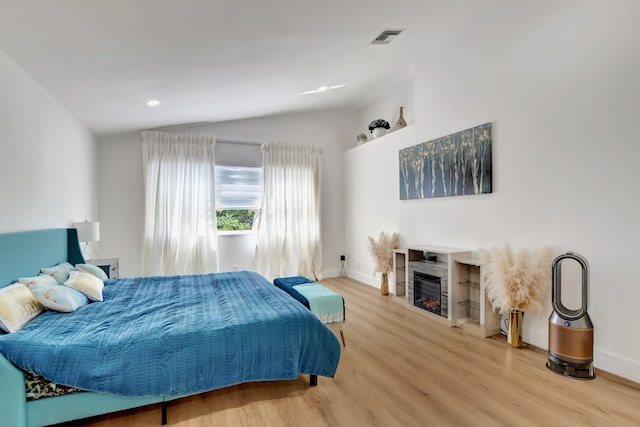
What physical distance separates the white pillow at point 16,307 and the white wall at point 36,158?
1.78 feet

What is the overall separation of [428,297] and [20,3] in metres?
4.28

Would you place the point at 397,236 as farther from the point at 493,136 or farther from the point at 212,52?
the point at 212,52

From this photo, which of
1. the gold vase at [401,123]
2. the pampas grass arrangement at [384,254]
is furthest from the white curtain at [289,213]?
the gold vase at [401,123]

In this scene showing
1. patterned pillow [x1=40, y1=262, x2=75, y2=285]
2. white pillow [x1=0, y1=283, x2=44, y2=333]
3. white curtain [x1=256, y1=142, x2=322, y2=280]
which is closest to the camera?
white pillow [x1=0, y1=283, x2=44, y2=333]

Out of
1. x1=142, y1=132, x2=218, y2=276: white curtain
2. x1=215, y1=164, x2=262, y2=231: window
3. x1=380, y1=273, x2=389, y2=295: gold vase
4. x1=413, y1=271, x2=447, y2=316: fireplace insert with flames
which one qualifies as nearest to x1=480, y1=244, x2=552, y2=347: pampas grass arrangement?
x1=413, y1=271, x2=447, y2=316: fireplace insert with flames

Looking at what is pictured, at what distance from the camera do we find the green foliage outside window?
18.3ft

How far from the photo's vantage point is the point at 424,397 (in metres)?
2.20

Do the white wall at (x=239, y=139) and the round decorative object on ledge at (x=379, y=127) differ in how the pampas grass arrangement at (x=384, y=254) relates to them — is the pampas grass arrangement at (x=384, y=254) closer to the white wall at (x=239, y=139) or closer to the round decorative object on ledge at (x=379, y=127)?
the white wall at (x=239, y=139)

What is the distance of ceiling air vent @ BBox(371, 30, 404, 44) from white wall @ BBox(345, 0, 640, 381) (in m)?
0.88

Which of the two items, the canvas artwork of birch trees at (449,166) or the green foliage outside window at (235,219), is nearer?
the canvas artwork of birch trees at (449,166)

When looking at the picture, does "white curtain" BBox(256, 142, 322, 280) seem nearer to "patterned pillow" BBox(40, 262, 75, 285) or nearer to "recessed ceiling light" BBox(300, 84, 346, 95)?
"recessed ceiling light" BBox(300, 84, 346, 95)

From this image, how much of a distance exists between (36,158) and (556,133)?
4627 millimetres

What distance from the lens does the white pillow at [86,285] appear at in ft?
8.77

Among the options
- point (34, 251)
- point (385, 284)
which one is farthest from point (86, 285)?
point (385, 284)
